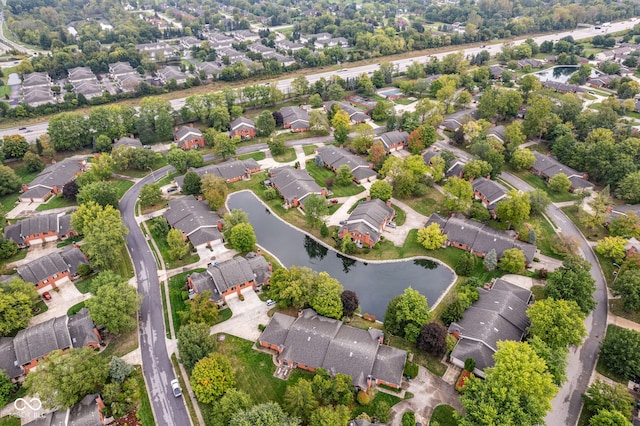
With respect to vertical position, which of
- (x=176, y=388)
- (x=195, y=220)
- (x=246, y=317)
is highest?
(x=195, y=220)

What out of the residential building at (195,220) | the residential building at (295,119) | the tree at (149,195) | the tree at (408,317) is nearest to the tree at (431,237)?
the tree at (408,317)

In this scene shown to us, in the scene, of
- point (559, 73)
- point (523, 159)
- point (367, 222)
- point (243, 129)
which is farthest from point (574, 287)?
point (559, 73)

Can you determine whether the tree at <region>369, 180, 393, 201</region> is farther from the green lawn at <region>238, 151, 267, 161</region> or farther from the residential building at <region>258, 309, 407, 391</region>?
the green lawn at <region>238, 151, 267, 161</region>

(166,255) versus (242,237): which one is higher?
(242,237)

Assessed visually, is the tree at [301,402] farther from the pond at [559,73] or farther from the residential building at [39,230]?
the pond at [559,73]

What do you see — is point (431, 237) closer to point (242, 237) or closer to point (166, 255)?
point (242, 237)

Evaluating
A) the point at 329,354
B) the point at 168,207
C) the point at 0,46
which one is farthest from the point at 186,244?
the point at 0,46
